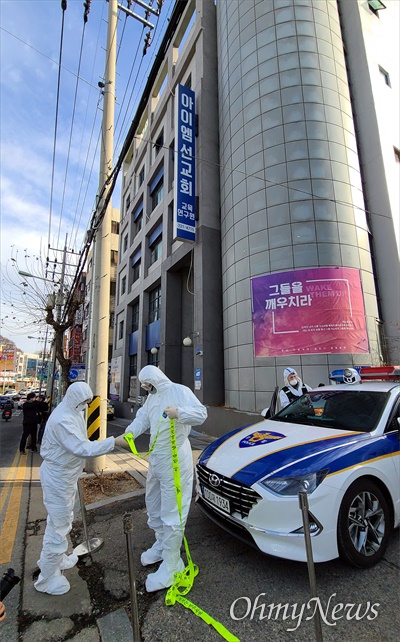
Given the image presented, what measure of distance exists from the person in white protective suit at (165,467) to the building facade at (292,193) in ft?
23.1

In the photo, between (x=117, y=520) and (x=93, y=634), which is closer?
(x=93, y=634)

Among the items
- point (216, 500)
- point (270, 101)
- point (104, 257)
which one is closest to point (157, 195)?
point (270, 101)

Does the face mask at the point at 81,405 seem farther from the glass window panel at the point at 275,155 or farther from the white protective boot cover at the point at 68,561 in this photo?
the glass window panel at the point at 275,155

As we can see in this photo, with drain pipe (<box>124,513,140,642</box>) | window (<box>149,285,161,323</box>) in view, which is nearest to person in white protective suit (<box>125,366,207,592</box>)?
drain pipe (<box>124,513,140,642</box>)

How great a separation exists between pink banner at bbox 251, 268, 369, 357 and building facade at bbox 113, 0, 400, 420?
0.03 meters

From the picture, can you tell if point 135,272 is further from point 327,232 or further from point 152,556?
point 152,556

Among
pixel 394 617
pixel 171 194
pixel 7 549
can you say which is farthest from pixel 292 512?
pixel 171 194

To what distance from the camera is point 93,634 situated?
2.28 metres

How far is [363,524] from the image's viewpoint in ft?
9.65

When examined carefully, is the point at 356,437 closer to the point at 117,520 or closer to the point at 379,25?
the point at 117,520

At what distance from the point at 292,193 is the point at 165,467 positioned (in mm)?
9977

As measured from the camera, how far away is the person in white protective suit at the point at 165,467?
9.31 feet

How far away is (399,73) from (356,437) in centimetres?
1847

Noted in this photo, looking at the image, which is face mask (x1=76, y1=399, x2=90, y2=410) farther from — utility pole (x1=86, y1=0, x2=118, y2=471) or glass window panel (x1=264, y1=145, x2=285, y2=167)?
glass window panel (x1=264, y1=145, x2=285, y2=167)
